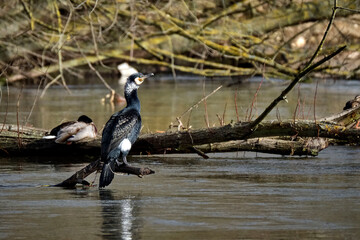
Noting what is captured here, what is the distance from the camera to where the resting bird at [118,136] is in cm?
832

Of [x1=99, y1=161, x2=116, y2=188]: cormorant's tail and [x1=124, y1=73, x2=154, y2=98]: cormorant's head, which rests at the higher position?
[x1=124, y1=73, x2=154, y2=98]: cormorant's head

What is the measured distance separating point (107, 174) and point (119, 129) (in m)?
0.52

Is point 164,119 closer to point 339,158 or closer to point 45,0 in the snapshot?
point 45,0

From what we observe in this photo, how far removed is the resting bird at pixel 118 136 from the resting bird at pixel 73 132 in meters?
1.36

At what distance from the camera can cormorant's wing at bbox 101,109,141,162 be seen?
27.9 ft

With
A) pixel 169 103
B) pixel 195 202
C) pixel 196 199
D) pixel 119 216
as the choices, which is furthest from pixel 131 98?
pixel 169 103

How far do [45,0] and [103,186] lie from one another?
9.54 metres

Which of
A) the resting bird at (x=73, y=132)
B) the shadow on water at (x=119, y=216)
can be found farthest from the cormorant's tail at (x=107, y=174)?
the resting bird at (x=73, y=132)

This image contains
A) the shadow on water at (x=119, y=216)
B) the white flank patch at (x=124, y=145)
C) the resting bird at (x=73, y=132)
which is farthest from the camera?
the resting bird at (x=73, y=132)

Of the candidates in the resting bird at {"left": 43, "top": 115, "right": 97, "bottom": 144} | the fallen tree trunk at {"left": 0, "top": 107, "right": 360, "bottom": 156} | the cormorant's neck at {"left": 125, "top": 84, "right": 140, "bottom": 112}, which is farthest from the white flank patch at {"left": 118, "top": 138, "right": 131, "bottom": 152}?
the resting bird at {"left": 43, "top": 115, "right": 97, "bottom": 144}

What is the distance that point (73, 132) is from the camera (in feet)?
33.5

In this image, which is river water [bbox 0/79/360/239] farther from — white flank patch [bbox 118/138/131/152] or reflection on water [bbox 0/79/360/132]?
reflection on water [bbox 0/79/360/132]

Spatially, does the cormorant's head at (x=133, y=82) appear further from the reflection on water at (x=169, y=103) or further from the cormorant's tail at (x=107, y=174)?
the reflection on water at (x=169, y=103)

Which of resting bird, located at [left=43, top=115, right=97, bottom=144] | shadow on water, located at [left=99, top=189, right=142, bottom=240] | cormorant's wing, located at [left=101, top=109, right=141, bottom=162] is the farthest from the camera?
resting bird, located at [left=43, top=115, right=97, bottom=144]
